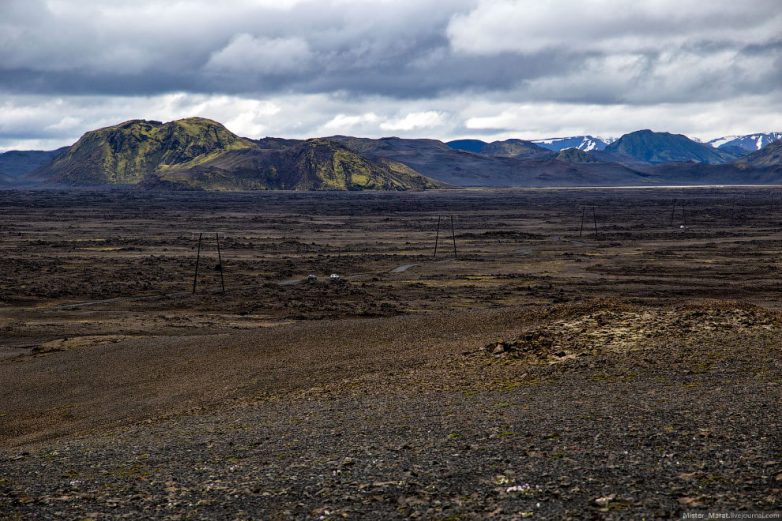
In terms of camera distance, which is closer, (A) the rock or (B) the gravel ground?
(A) the rock

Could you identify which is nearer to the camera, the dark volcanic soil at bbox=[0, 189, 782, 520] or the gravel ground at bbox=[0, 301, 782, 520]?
the gravel ground at bbox=[0, 301, 782, 520]

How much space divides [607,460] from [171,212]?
468ft

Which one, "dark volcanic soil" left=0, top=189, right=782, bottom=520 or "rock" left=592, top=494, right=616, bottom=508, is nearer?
"rock" left=592, top=494, right=616, bottom=508

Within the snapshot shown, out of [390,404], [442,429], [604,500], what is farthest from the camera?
[390,404]

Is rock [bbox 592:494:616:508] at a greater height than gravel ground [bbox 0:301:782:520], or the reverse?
rock [bbox 592:494:616:508]

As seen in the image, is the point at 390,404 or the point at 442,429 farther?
the point at 390,404

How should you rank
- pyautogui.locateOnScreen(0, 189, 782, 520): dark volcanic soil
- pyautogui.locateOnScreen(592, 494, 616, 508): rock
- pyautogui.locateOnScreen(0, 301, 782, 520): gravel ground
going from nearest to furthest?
pyautogui.locateOnScreen(592, 494, 616, 508): rock < pyautogui.locateOnScreen(0, 301, 782, 520): gravel ground < pyautogui.locateOnScreen(0, 189, 782, 520): dark volcanic soil

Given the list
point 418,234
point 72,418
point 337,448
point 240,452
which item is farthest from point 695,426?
point 418,234

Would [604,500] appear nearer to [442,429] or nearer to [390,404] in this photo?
[442,429]

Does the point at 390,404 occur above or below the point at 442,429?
below

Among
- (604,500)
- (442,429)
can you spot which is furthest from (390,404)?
(604,500)

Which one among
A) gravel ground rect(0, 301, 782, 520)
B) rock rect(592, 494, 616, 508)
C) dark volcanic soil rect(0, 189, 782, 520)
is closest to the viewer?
rock rect(592, 494, 616, 508)

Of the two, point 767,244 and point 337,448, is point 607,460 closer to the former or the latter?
point 337,448

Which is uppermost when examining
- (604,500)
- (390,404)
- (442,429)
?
(604,500)
